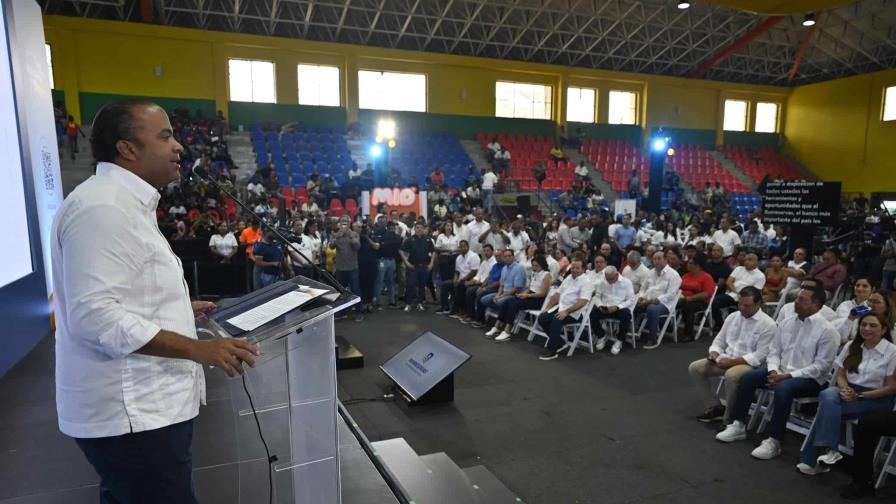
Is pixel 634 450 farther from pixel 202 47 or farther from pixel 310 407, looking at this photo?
pixel 202 47

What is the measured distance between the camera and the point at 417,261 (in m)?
8.90

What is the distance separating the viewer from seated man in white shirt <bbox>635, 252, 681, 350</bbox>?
6.74 m

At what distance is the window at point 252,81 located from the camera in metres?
16.2

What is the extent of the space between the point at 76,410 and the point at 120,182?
22.1 inches

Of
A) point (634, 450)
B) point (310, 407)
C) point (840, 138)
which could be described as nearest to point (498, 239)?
point (634, 450)

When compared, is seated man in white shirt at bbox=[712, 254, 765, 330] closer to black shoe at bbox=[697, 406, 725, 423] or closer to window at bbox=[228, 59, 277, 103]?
black shoe at bbox=[697, 406, 725, 423]

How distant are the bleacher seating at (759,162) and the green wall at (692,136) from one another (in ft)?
1.84

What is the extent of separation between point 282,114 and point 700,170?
15662mm

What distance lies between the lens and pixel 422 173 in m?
16.3

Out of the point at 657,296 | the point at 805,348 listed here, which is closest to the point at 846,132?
the point at 657,296

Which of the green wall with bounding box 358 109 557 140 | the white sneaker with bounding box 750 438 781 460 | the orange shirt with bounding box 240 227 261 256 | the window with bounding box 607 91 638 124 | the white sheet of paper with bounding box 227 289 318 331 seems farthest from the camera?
the window with bounding box 607 91 638 124

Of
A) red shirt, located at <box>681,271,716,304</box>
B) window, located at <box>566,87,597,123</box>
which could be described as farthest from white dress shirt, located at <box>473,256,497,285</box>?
window, located at <box>566,87,597,123</box>

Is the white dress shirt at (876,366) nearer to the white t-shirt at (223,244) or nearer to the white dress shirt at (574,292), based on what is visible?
the white dress shirt at (574,292)

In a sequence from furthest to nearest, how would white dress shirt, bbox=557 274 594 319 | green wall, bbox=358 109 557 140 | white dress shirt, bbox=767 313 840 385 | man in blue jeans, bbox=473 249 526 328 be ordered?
green wall, bbox=358 109 557 140, man in blue jeans, bbox=473 249 526 328, white dress shirt, bbox=557 274 594 319, white dress shirt, bbox=767 313 840 385
